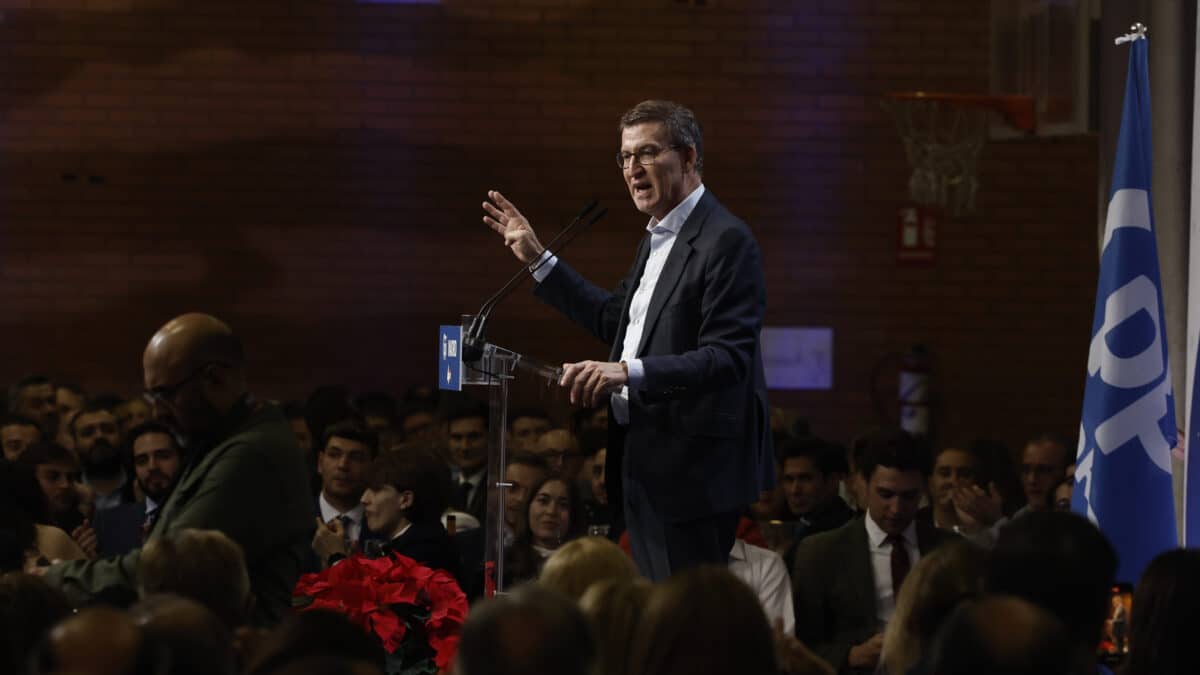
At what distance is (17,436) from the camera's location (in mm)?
7887

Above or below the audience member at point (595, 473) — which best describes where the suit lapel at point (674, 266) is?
above

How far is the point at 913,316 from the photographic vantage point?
1098 centimetres

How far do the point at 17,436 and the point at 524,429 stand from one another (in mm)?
4527

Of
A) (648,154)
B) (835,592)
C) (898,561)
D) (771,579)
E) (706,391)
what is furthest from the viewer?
(898,561)

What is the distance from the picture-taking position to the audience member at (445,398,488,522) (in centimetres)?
753

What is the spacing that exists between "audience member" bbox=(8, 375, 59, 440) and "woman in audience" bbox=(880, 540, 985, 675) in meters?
7.11

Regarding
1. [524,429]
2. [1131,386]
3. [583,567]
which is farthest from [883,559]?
[583,567]

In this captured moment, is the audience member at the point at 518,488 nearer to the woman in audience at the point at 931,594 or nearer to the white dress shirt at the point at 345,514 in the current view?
the woman in audience at the point at 931,594

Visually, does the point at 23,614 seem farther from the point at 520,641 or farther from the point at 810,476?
the point at 810,476

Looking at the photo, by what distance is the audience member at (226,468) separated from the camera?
3617 mm

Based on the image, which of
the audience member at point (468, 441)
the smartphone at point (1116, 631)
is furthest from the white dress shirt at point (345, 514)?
the smartphone at point (1116, 631)

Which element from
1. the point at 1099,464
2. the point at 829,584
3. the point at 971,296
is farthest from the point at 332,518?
the point at 971,296

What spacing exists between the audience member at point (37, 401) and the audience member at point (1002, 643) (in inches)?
302

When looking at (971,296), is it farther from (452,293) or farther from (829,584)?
(829,584)
